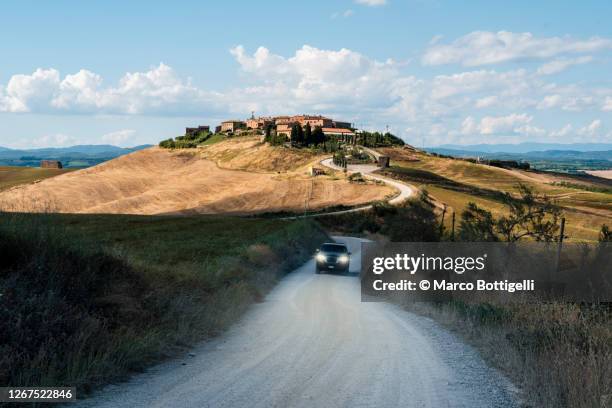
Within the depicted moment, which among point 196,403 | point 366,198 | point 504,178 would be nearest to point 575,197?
point 504,178

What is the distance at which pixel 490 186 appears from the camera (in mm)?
135375

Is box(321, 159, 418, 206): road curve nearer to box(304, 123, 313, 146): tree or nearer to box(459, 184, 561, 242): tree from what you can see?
box(304, 123, 313, 146): tree

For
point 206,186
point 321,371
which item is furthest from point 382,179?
point 321,371

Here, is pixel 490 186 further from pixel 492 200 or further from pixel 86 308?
pixel 86 308

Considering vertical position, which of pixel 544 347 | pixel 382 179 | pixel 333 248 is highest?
pixel 544 347

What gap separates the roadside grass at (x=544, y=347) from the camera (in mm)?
7516

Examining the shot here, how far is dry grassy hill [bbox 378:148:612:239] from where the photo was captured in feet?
285

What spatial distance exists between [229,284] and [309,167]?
121963mm

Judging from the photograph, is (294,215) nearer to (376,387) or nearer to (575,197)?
(575,197)

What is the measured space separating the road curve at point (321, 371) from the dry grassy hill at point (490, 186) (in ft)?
163

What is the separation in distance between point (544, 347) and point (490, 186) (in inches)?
5194

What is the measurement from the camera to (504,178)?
6019 inches

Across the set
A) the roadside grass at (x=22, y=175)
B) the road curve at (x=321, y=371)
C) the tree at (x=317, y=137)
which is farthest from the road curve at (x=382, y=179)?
the road curve at (x=321, y=371)

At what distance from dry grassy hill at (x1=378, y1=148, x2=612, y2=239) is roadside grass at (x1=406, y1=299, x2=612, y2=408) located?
4752 cm
